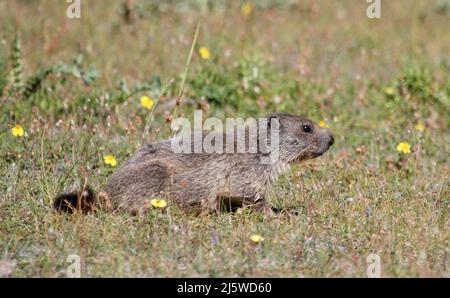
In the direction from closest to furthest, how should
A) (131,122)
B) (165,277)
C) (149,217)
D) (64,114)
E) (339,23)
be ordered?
(165,277) < (149,217) < (131,122) < (64,114) < (339,23)

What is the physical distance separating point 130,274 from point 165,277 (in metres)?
0.22

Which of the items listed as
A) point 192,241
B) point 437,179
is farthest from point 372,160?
point 192,241

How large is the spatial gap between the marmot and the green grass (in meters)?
0.19

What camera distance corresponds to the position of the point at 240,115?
8.62 metres

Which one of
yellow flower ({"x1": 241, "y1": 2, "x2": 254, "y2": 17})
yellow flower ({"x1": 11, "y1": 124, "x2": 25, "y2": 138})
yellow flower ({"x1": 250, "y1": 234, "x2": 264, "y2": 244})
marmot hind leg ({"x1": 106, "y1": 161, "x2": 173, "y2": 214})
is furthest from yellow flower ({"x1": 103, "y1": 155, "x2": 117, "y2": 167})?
yellow flower ({"x1": 241, "y1": 2, "x2": 254, "y2": 17})

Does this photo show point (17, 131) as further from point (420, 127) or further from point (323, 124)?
point (420, 127)

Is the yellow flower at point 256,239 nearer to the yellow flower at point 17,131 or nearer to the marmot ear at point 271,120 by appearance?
the marmot ear at point 271,120

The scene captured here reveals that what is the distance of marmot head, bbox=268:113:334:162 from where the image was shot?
6.72 m

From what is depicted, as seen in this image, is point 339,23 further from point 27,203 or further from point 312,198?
point 27,203

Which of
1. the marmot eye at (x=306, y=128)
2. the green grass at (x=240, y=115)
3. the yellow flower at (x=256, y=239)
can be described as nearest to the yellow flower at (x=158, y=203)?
the green grass at (x=240, y=115)

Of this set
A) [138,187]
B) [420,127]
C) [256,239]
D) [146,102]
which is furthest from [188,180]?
[420,127]

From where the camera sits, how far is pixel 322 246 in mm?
5488

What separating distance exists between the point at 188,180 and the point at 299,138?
1145mm

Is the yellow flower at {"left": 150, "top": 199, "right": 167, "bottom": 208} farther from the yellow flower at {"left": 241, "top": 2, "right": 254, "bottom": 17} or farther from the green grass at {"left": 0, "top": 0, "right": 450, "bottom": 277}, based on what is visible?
the yellow flower at {"left": 241, "top": 2, "right": 254, "bottom": 17}
